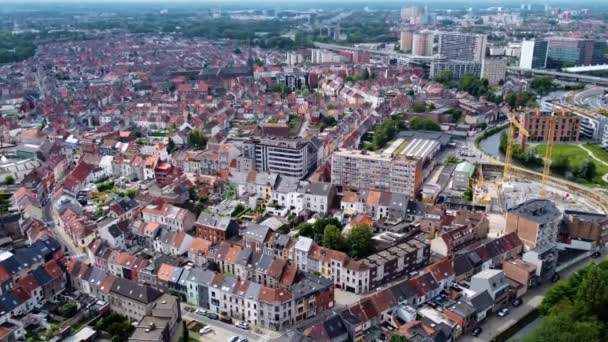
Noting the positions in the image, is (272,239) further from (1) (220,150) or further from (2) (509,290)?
(1) (220,150)

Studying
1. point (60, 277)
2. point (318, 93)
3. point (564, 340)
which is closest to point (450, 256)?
point (564, 340)

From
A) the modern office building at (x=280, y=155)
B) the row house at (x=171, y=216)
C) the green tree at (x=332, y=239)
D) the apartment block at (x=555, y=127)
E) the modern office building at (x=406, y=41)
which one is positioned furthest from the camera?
the modern office building at (x=406, y=41)

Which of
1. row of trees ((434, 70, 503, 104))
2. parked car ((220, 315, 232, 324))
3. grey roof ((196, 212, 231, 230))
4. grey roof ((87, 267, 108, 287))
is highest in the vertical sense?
row of trees ((434, 70, 503, 104))

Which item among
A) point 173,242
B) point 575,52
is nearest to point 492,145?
point 173,242

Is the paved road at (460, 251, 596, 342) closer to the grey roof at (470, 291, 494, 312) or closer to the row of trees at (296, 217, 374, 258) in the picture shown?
the grey roof at (470, 291, 494, 312)

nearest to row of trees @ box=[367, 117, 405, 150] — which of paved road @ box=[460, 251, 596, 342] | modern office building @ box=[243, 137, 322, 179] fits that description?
modern office building @ box=[243, 137, 322, 179]

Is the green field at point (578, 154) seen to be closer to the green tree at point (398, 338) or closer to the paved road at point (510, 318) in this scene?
the paved road at point (510, 318)

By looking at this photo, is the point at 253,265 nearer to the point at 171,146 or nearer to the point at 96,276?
the point at 96,276

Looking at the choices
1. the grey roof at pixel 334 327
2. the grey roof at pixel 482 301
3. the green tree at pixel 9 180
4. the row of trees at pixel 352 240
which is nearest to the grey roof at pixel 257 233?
the row of trees at pixel 352 240
